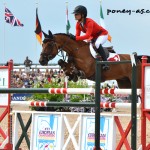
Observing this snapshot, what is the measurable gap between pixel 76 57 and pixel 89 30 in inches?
24.1

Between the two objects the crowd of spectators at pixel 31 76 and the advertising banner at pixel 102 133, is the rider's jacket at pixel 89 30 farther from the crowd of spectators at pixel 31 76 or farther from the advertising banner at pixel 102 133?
the crowd of spectators at pixel 31 76

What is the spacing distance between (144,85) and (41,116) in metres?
1.46

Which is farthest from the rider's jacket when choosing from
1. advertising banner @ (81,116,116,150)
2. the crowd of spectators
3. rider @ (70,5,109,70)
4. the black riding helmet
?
the crowd of spectators

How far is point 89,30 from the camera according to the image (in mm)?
7984

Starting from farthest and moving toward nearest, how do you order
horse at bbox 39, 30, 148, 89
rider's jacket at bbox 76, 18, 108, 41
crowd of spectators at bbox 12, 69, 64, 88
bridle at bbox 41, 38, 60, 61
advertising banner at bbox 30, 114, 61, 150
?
crowd of spectators at bbox 12, 69, 64, 88
bridle at bbox 41, 38, 60, 61
horse at bbox 39, 30, 148, 89
rider's jacket at bbox 76, 18, 108, 41
advertising banner at bbox 30, 114, 61, 150

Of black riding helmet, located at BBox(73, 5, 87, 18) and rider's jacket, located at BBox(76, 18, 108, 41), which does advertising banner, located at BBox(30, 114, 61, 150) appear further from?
black riding helmet, located at BBox(73, 5, 87, 18)

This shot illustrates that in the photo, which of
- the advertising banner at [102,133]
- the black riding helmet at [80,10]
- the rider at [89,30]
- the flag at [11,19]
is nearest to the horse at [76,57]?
the rider at [89,30]

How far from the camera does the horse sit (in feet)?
27.0

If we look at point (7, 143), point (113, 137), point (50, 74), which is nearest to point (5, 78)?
point (7, 143)

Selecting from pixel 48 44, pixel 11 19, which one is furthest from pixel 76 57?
pixel 11 19

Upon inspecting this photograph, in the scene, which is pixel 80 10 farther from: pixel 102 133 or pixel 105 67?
pixel 102 133

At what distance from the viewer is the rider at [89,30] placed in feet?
26.3

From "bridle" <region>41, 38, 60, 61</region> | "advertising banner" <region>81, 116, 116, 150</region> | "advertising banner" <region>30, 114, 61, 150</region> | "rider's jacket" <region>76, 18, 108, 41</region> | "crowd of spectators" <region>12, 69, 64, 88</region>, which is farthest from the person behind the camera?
"crowd of spectators" <region>12, 69, 64, 88</region>

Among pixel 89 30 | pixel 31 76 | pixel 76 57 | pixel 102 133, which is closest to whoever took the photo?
pixel 102 133
